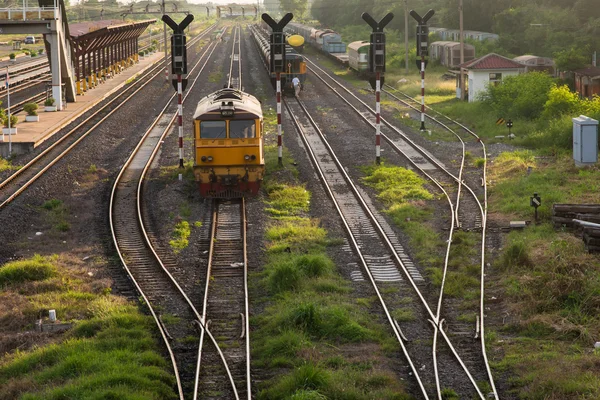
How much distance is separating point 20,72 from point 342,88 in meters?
27.7

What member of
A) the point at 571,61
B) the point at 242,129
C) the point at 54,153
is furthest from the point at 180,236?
the point at 571,61

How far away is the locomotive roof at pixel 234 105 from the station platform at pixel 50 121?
9.39 meters

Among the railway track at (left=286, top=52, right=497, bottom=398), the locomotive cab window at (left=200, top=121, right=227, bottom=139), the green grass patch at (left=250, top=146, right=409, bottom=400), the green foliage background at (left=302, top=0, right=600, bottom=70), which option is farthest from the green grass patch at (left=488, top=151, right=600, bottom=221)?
the green foliage background at (left=302, top=0, right=600, bottom=70)

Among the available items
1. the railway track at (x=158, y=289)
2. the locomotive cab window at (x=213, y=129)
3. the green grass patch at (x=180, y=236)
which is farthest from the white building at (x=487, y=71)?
the green grass patch at (x=180, y=236)

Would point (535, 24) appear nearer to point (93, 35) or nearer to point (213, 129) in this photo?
point (93, 35)

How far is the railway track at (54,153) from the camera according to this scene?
23.5 metres

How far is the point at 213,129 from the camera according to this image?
71.6 feet

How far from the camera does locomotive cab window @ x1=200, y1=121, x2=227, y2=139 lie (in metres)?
21.8

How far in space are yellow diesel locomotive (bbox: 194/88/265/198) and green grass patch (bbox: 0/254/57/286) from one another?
6.47m

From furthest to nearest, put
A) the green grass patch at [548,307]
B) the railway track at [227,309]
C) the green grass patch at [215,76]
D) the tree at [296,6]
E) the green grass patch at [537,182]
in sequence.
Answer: the tree at [296,6]
the green grass patch at [215,76]
the green grass patch at [537,182]
the railway track at [227,309]
the green grass patch at [548,307]

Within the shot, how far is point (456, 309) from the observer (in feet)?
46.6

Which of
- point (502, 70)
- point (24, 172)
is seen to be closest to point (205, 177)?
point (24, 172)

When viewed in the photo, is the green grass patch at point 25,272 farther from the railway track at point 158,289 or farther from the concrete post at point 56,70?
the concrete post at point 56,70

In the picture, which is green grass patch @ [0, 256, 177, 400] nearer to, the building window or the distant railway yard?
the distant railway yard
